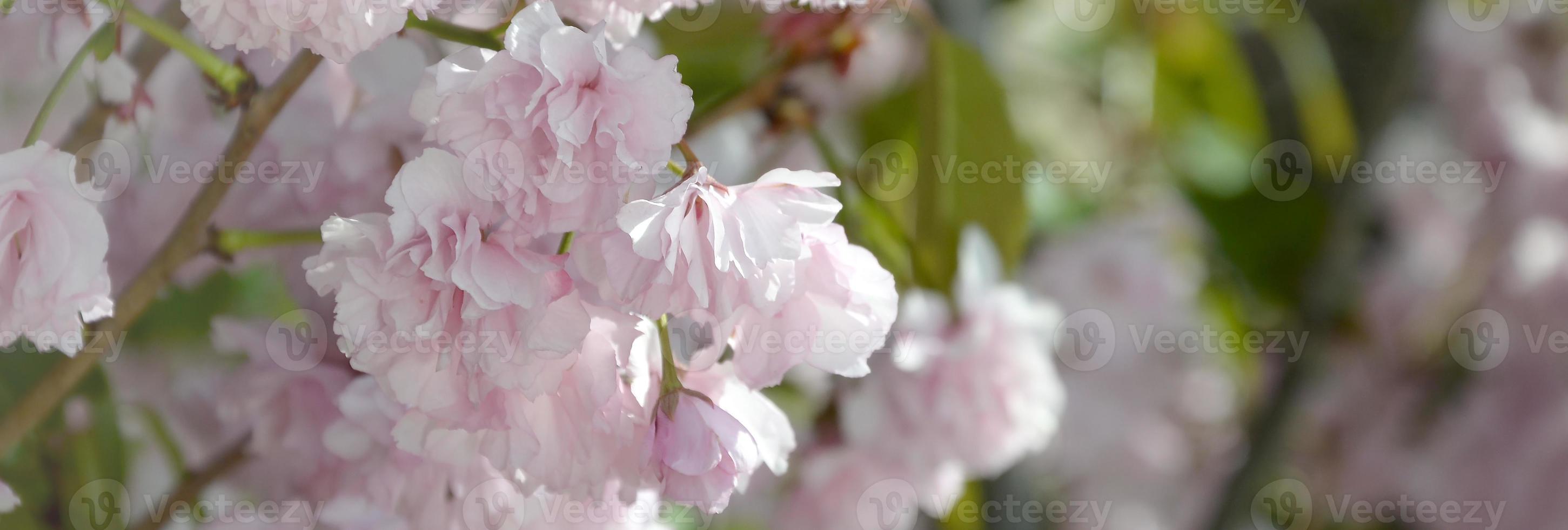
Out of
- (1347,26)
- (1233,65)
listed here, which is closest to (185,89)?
(1233,65)

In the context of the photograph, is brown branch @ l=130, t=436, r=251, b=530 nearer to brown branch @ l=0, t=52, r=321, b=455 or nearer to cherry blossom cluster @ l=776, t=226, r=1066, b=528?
brown branch @ l=0, t=52, r=321, b=455

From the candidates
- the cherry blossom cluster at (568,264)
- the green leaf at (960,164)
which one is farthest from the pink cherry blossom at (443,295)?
the green leaf at (960,164)

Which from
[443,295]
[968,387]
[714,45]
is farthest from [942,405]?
[443,295]

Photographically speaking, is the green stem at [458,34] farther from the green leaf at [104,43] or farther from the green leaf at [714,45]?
the green leaf at [714,45]

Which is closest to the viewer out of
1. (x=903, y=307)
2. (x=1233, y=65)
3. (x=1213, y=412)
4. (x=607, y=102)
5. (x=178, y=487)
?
(x=607, y=102)

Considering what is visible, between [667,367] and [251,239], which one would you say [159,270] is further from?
[667,367]

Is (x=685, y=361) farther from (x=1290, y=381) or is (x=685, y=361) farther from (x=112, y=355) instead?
(x=1290, y=381)
